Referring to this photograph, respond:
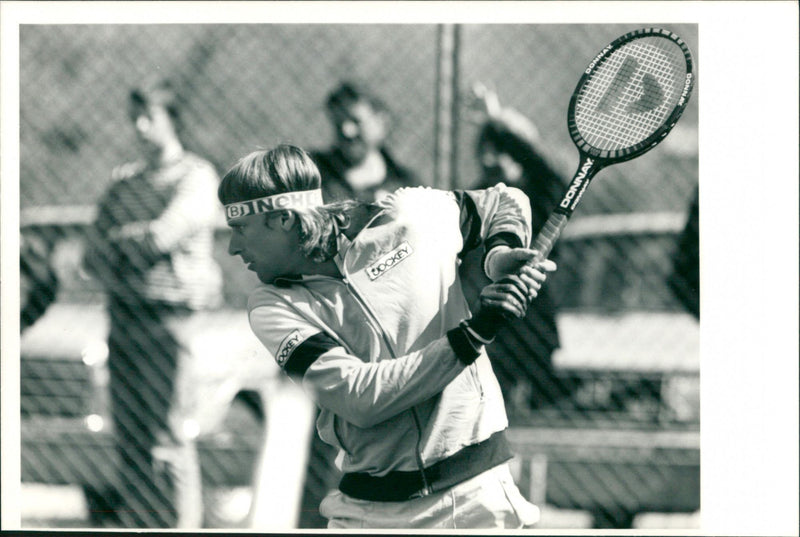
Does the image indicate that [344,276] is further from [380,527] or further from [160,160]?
[160,160]

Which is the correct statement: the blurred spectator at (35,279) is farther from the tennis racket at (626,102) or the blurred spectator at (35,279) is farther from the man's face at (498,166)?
the tennis racket at (626,102)

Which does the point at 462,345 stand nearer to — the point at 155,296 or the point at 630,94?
the point at 630,94

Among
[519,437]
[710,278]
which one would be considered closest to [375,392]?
[519,437]

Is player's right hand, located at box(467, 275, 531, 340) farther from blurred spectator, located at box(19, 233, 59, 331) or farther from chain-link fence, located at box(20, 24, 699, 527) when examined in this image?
blurred spectator, located at box(19, 233, 59, 331)

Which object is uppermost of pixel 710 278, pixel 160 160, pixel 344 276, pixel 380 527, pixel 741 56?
pixel 741 56

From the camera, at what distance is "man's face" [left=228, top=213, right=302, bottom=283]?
2.86m

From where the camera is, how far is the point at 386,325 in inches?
110

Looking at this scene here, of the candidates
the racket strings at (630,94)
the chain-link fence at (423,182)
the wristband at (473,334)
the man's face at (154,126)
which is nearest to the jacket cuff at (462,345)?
the wristband at (473,334)

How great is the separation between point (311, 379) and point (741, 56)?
1.61 m

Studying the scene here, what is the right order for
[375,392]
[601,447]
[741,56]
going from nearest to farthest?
[375,392] → [741,56] → [601,447]

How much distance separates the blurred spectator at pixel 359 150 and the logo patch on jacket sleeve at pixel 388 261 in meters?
0.56

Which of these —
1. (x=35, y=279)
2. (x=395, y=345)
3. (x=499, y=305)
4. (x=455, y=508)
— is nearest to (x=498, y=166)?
(x=395, y=345)

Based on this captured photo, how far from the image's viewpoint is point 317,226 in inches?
113

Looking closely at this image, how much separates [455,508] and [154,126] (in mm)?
1584
